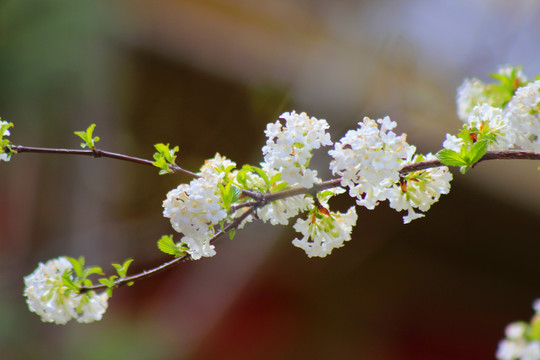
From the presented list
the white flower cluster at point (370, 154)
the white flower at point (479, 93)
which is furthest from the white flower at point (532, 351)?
the white flower cluster at point (370, 154)

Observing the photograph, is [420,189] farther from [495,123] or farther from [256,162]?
[256,162]

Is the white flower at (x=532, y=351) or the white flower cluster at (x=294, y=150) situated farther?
the white flower at (x=532, y=351)

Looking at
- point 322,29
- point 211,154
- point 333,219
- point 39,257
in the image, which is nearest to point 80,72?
point 211,154

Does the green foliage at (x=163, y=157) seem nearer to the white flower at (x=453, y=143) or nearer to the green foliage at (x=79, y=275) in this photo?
the green foliage at (x=79, y=275)

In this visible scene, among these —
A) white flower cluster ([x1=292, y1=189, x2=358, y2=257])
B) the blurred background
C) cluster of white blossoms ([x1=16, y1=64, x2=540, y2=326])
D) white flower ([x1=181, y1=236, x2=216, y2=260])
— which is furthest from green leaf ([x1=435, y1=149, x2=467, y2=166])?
the blurred background

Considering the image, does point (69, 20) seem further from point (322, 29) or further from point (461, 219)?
point (461, 219)

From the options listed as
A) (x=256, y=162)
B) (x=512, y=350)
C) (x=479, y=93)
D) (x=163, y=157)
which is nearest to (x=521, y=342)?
(x=512, y=350)

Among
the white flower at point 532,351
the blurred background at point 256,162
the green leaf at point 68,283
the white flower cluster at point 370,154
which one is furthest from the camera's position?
the blurred background at point 256,162

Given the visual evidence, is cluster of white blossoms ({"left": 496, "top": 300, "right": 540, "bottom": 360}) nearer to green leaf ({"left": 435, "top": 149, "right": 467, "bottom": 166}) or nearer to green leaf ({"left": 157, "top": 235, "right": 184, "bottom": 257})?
green leaf ({"left": 435, "top": 149, "right": 467, "bottom": 166})
